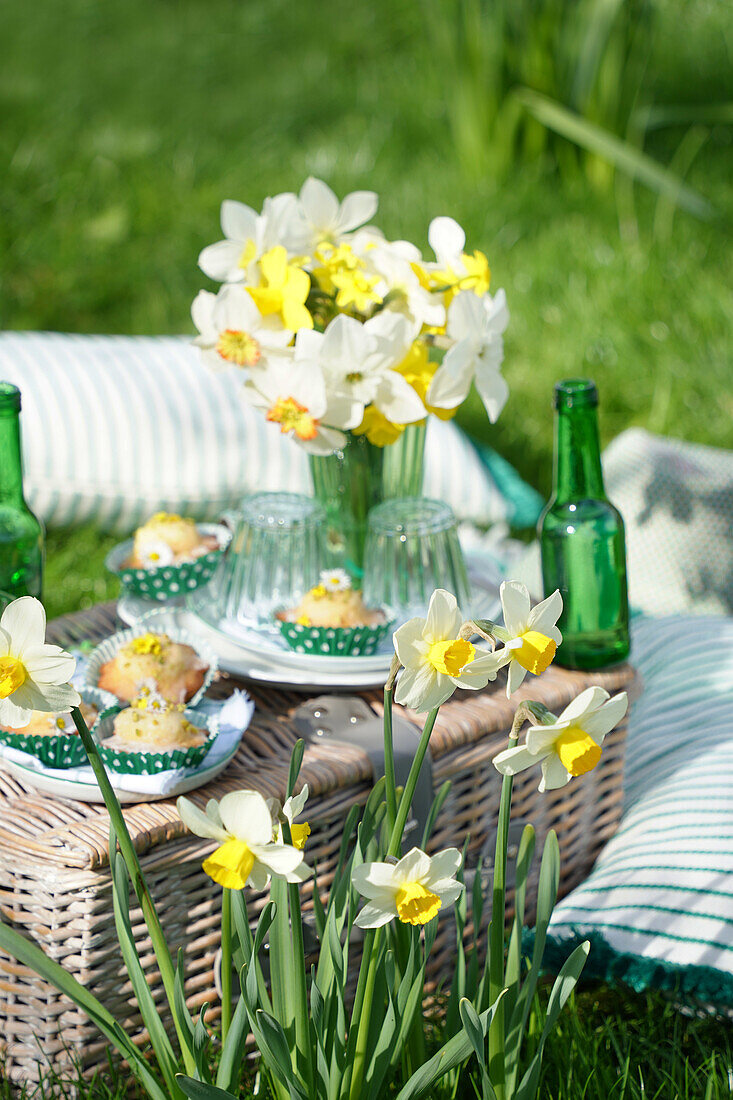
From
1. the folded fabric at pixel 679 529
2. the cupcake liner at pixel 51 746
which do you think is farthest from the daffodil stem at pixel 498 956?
the folded fabric at pixel 679 529

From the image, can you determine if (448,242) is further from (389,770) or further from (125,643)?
(389,770)

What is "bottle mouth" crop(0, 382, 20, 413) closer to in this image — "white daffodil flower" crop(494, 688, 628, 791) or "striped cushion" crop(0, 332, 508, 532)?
"white daffodil flower" crop(494, 688, 628, 791)

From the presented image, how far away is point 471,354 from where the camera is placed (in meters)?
1.13

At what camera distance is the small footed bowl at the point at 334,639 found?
1.20 meters

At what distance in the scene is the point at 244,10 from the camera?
4.97m

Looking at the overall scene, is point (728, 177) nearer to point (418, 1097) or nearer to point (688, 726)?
point (688, 726)

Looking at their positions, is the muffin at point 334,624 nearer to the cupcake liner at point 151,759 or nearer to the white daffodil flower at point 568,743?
the cupcake liner at point 151,759

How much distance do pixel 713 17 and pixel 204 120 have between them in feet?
5.92

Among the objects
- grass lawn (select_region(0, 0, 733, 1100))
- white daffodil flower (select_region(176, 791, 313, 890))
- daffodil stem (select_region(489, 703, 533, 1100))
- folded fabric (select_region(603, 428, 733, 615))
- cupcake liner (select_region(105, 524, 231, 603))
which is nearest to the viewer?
white daffodil flower (select_region(176, 791, 313, 890))

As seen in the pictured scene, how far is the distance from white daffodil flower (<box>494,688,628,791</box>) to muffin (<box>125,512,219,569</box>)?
0.72 m

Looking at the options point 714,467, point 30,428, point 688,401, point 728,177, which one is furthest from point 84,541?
point 728,177

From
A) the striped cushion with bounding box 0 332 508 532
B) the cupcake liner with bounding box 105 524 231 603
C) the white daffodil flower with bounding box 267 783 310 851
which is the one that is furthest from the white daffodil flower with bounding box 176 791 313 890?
the striped cushion with bounding box 0 332 508 532

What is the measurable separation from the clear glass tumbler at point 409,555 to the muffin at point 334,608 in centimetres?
3

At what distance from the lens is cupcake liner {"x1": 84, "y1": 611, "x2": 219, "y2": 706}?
1.15 meters
